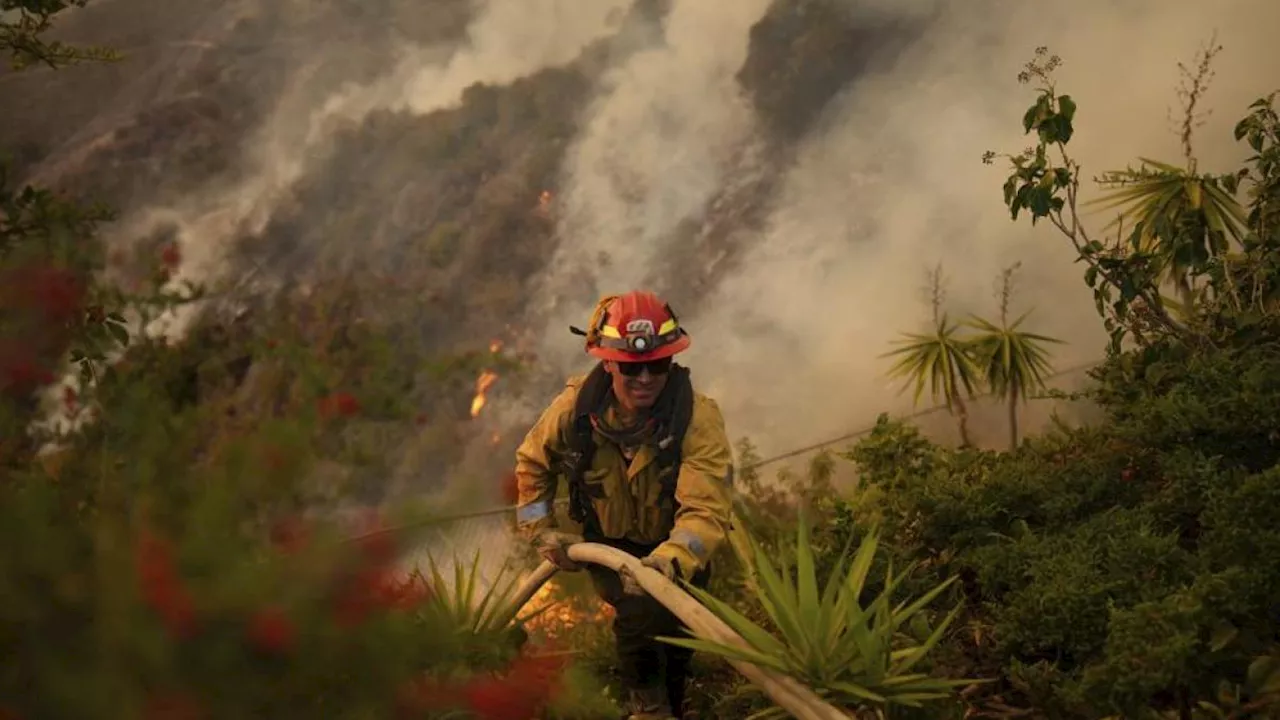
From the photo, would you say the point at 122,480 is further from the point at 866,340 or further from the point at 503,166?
the point at 503,166

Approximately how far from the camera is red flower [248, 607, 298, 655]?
1.91ft

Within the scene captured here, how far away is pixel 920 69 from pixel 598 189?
157cm

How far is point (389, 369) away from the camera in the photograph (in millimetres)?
661

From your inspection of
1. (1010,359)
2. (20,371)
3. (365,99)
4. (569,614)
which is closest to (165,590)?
(20,371)

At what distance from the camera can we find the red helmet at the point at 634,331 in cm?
225

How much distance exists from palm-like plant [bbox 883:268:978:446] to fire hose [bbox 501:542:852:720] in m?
2.14

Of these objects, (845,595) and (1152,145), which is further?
(1152,145)

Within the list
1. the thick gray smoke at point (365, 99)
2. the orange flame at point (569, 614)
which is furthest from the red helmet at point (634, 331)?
the thick gray smoke at point (365, 99)

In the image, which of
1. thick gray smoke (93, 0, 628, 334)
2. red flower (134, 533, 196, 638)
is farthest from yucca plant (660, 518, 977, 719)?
thick gray smoke (93, 0, 628, 334)

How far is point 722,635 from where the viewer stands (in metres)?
1.65

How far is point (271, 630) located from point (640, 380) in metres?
1.71

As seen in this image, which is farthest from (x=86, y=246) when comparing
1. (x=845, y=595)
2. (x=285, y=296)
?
(x=845, y=595)

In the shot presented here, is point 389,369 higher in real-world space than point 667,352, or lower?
lower

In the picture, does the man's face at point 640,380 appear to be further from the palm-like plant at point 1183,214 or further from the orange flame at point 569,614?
the palm-like plant at point 1183,214
